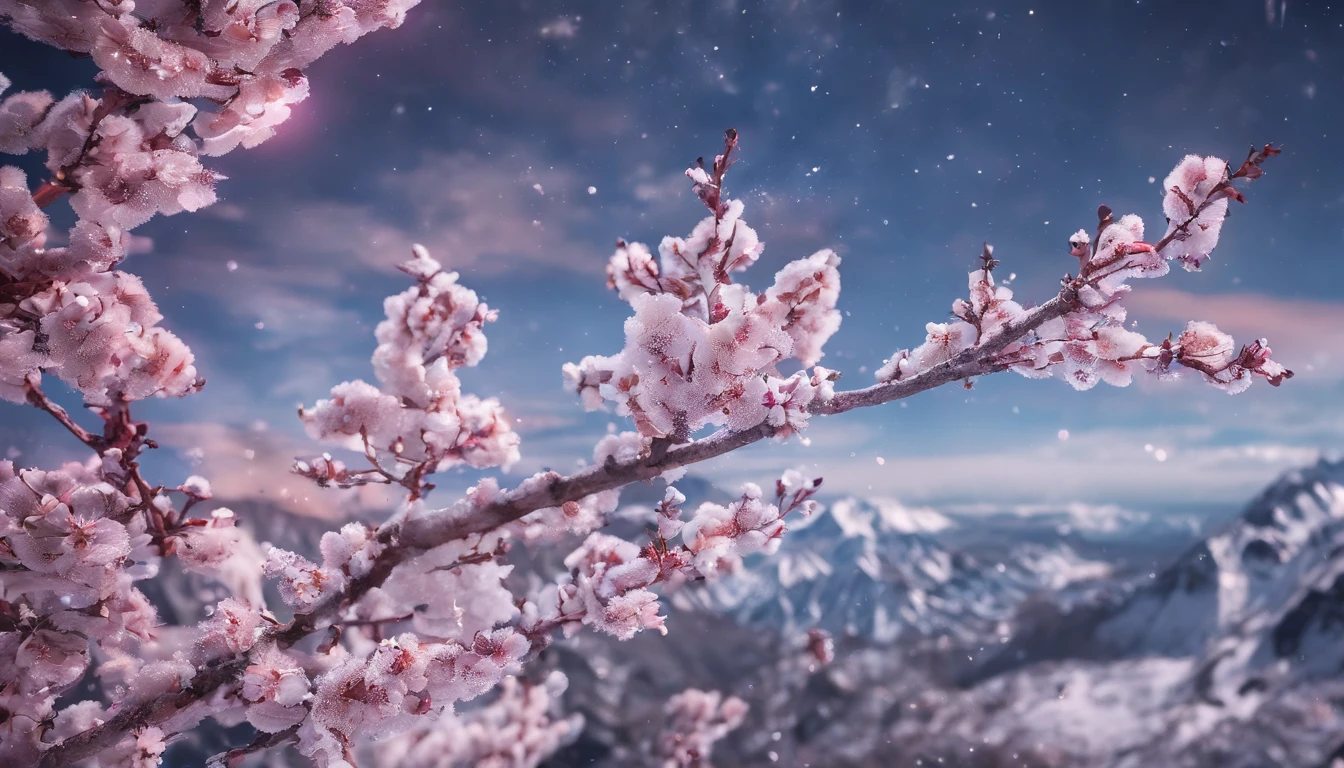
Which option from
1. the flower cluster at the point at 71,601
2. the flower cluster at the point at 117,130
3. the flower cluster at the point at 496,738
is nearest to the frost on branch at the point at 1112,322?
the flower cluster at the point at 117,130

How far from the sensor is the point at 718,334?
175cm

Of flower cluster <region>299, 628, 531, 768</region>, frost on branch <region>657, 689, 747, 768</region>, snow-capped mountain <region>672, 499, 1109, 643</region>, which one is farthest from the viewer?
snow-capped mountain <region>672, 499, 1109, 643</region>

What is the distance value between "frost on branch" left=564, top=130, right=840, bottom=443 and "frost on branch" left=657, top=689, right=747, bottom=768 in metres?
11.2

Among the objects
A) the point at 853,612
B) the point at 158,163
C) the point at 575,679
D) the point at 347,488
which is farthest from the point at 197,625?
the point at 853,612

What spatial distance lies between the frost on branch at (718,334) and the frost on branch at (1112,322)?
0.44 metres

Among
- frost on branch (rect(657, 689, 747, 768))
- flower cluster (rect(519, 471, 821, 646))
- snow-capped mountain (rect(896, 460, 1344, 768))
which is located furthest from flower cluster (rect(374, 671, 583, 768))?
snow-capped mountain (rect(896, 460, 1344, 768))

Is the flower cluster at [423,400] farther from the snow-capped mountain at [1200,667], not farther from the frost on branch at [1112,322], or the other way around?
the snow-capped mountain at [1200,667]

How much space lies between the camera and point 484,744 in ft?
31.6

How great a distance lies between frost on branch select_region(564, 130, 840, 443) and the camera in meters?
1.75

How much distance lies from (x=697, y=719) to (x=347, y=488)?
11.0 m

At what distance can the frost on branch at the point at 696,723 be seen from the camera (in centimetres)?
1125

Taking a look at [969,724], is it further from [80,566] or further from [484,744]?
[80,566]

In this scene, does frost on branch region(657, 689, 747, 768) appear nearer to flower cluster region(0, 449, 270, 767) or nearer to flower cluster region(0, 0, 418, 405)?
flower cluster region(0, 449, 270, 767)

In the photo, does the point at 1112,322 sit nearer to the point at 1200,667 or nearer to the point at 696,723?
the point at 696,723
